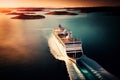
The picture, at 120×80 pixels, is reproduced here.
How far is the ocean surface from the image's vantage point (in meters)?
3.30

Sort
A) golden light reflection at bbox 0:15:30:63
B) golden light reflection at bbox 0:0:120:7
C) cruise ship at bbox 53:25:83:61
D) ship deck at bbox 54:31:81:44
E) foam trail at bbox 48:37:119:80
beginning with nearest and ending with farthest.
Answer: foam trail at bbox 48:37:119:80 < golden light reflection at bbox 0:15:30:63 < cruise ship at bbox 53:25:83:61 < ship deck at bbox 54:31:81:44 < golden light reflection at bbox 0:0:120:7

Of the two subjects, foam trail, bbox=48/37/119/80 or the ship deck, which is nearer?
foam trail, bbox=48/37/119/80

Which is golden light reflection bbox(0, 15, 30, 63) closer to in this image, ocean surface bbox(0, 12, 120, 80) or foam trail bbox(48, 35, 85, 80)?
ocean surface bbox(0, 12, 120, 80)

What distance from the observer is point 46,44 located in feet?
13.0

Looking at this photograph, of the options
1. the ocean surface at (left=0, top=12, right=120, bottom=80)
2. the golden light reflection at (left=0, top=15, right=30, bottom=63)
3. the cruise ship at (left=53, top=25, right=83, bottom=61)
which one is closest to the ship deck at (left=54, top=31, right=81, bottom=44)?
the cruise ship at (left=53, top=25, right=83, bottom=61)

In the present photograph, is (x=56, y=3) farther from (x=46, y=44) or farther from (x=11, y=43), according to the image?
(x=11, y=43)

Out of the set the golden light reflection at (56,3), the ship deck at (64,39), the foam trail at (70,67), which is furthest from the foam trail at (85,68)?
the golden light reflection at (56,3)

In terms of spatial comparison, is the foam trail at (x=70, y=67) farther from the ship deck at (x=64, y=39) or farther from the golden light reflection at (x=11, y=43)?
the golden light reflection at (x=11, y=43)

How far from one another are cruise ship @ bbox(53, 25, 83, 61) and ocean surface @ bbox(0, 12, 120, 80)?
10 cm

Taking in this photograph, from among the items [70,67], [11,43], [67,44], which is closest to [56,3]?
[67,44]

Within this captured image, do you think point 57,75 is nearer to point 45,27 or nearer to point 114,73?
point 114,73

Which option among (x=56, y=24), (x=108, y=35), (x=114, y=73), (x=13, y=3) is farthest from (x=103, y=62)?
(x=13, y=3)

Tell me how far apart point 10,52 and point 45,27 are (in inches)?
30.3

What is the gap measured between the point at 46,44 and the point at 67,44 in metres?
0.40
